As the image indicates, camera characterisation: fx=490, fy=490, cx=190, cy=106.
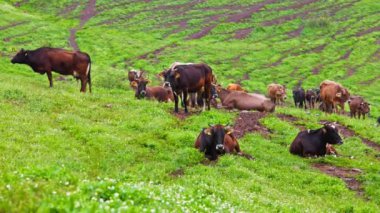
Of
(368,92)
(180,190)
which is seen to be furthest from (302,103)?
(180,190)

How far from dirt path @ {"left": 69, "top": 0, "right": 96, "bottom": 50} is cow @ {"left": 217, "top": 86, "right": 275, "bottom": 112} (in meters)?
45.4

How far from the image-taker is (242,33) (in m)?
94.1

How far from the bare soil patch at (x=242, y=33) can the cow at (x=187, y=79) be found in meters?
65.4

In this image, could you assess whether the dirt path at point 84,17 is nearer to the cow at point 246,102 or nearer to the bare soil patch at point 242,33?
the bare soil patch at point 242,33

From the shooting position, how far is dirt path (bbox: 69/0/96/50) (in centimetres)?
7700

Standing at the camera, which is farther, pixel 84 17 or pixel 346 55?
pixel 84 17

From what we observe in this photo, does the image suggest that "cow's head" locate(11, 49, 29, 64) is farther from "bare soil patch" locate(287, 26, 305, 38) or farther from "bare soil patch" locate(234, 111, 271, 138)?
"bare soil patch" locate(287, 26, 305, 38)

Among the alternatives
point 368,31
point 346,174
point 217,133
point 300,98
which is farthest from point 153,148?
point 368,31

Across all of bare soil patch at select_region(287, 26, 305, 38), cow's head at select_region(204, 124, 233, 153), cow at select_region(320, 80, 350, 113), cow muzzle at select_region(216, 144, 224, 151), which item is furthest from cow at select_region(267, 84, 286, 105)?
bare soil patch at select_region(287, 26, 305, 38)

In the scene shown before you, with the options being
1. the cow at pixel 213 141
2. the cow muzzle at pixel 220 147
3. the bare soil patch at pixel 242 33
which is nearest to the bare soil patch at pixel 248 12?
the bare soil patch at pixel 242 33

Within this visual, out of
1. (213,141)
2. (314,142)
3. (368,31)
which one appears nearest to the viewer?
(213,141)

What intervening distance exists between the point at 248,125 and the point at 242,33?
7024 centimetres

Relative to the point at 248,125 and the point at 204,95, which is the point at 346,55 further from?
the point at 248,125

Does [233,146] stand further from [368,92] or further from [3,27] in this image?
[3,27]
